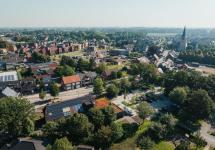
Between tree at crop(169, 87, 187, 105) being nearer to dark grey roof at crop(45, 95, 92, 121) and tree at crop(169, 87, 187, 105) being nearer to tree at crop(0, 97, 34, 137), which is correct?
dark grey roof at crop(45, 95, 92, 121)

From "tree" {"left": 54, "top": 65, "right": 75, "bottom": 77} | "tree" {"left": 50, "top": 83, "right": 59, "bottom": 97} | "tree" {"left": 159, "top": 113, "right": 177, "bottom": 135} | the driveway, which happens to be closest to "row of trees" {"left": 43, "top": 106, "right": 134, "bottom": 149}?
"tree" {"left": 159, "top": 113, "right": 177, "bottom": 135}

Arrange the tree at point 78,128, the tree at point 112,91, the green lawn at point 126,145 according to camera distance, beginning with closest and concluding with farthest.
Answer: the green lawn at point 126,145 < the tree at point 78,128 < the tree at point 112,91

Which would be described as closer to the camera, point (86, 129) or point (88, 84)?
point (86, 129)

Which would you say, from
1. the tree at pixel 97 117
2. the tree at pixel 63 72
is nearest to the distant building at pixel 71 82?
the tree at pixel 63 72

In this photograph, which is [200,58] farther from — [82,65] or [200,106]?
→ [200,106]

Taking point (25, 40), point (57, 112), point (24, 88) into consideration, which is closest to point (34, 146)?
point (57, 112)

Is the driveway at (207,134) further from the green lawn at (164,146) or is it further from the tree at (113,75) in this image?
the tree at (113,75)

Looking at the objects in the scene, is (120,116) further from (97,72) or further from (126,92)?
(97,72)

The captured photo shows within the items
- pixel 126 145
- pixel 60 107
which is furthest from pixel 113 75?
pixel 126 145
